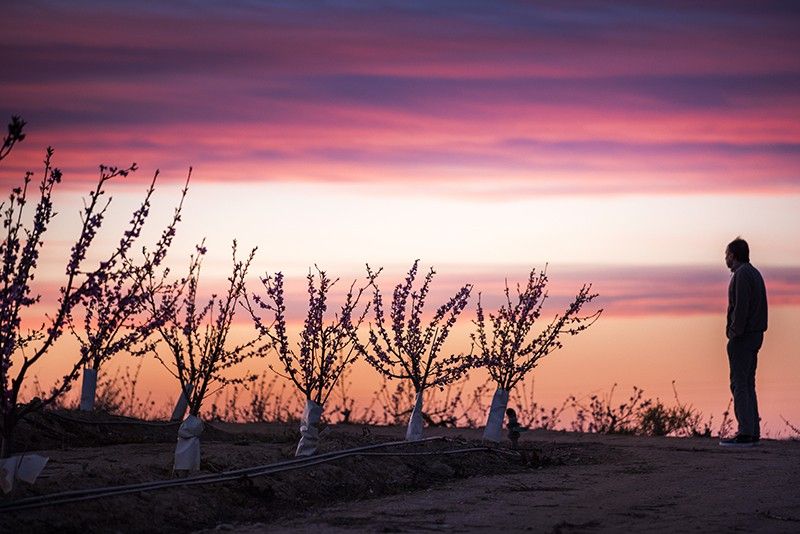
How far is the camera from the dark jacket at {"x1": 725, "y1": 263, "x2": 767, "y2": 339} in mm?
17766

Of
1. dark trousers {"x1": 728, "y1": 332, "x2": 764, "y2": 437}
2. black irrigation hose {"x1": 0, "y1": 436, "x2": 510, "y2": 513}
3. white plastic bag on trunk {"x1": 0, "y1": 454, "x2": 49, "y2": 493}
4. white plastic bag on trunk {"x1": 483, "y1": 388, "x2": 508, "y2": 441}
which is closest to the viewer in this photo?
black irrigation hose {"x1": 0, "y1": 436, "x2": 510, "y2": 513}

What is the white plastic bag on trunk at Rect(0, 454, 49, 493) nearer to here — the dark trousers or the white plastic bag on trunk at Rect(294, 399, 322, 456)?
the white plastic bag on trunk at Rect(294, 399, 322, 456)

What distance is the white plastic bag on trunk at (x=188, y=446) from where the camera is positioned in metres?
11.8

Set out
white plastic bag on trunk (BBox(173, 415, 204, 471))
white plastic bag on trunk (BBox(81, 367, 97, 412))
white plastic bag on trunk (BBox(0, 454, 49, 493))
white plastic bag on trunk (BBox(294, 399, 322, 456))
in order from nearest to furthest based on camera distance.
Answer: white plastic bag on trunk (BBox(0, 454, 49, 493))
white plastic bag on trunk (BBox(173, 415, 204, 471))
white plastic bag on trunk (BBox(294, 399, 322, 456))
white plastic bag on trunk (BBox(81, 367, 97, 412))

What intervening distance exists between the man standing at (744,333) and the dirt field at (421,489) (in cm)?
61

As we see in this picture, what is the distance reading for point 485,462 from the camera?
14828mm

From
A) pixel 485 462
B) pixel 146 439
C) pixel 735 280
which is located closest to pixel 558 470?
pixel 485 462

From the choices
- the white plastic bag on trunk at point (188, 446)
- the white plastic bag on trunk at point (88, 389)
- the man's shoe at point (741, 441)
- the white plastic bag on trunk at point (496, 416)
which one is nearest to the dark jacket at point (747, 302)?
the man's shoe at point (741, 441)

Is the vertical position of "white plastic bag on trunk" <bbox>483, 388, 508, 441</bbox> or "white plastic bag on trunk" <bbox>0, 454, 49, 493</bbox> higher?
"white plastic bag on trunk" <bbox>483, 388, 508, 441</bbox>

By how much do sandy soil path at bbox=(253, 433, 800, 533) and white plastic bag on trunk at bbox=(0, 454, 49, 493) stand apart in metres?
1.79

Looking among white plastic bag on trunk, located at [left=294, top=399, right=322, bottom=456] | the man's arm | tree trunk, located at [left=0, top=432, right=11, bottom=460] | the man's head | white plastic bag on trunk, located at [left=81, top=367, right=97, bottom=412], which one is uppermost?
the man's head

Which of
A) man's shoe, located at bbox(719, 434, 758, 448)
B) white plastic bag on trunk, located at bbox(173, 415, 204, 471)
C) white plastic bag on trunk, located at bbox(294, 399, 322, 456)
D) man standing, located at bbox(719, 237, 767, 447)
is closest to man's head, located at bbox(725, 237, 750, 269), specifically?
man standing, located at bbox(719, 237, 767, 447)

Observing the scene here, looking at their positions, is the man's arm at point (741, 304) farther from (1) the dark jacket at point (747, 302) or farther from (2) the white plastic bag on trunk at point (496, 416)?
(2) the white plastic bag on trunk at point (496, 416)

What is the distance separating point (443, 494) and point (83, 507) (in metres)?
3.80
